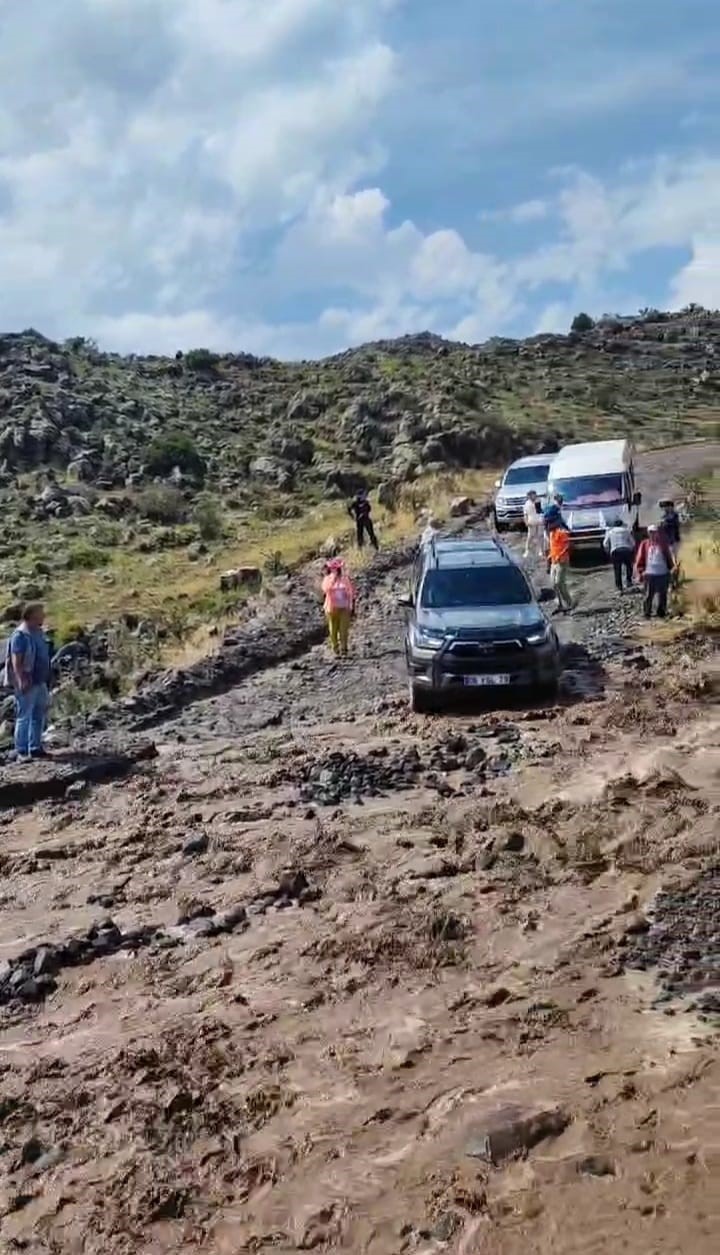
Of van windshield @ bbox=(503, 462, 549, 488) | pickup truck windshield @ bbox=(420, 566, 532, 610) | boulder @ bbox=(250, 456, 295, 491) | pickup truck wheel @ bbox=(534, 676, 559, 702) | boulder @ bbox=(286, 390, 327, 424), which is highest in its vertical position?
boulder @ bbox=(286, 390, 327, 424)

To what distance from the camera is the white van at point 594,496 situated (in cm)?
2284

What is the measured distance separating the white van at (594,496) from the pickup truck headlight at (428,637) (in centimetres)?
1032

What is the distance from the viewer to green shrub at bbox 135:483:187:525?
4191 cm

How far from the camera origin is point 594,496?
23016 mm

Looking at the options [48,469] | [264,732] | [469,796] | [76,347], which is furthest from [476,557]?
[76,347]

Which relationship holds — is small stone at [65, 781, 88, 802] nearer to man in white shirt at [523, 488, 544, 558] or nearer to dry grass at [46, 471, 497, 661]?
dry grass at [46, 471, 497, 661]

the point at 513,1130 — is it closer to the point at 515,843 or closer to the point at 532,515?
the point at 515,843

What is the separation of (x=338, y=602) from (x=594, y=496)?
7882mm

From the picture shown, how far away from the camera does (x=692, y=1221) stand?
168 inches

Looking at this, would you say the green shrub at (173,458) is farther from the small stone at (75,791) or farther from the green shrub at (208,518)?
the small stone at (75,791)

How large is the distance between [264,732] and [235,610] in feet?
37.9

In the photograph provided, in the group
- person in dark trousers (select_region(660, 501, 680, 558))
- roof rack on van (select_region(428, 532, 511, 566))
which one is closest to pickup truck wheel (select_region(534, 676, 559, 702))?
roof rack on van (select_region(428, 532, 511, 566))

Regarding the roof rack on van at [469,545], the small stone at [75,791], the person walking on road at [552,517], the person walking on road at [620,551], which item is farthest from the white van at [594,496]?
the small stone at [75,791]

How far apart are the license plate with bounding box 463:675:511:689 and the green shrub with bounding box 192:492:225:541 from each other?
2627 cm
